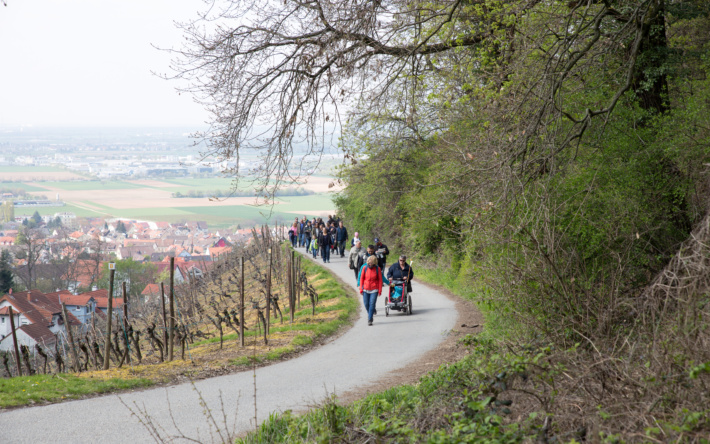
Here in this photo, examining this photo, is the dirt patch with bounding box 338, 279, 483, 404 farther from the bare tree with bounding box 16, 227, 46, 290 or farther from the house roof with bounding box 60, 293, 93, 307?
the bare tree with bounding box 16, 227, 46, 290

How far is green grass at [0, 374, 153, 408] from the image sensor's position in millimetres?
9445

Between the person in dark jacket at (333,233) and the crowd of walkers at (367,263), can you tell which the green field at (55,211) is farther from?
the person in dark jacket at (333,233)

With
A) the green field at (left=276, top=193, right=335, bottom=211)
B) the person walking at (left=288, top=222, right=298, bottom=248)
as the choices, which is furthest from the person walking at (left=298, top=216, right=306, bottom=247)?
the green field at (left=276, top=193, right=335, bottom=211)

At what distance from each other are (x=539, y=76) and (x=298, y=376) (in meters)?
6.73

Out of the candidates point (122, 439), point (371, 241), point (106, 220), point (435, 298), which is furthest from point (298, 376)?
point (106, 220)

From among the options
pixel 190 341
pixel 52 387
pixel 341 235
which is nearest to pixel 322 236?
pixel 341 235

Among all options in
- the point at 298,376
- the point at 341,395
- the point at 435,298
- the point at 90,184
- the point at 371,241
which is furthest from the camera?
the point at 90,184

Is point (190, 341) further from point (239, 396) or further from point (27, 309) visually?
point (27, 309)

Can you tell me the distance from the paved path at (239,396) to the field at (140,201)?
6338 cm

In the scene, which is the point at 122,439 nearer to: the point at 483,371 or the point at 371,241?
the point at 483,371

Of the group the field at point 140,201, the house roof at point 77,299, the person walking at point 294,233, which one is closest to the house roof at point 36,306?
the house roof at point 77,299

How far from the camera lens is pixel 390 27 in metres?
11.5

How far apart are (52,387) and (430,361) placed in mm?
6679

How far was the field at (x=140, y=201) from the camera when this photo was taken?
9496 cm
